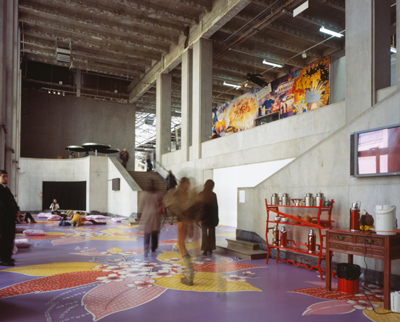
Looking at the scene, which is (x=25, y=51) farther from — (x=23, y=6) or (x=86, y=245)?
(x=86, y=245)

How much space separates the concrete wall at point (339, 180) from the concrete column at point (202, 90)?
298 inches

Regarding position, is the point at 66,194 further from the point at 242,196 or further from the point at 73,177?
the point at 242,196

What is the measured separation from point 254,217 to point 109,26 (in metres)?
12.0

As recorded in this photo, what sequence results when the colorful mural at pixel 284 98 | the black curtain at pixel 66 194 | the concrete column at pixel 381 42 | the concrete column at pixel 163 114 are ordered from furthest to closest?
1. the black curtain at pixel 66 194
2. the concrete column at pixel 163 114
3. the colorful mural at pixel 284 98
4. the concrete column at pixel 381 42

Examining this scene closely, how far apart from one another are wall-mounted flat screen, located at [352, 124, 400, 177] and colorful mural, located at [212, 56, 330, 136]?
30.9ft

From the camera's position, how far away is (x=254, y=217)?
291 inches

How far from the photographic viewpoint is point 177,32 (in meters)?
15.4

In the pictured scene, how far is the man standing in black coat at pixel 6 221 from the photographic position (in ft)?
18.3

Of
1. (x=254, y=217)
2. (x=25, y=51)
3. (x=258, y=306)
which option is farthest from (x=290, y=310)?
(x=25, y=51)

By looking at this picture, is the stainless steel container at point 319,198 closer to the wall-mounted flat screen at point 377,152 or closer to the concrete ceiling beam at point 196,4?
the wall-mounted flat screen at point 377,152

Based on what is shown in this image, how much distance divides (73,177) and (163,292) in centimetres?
1693

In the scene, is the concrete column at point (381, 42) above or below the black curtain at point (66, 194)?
above

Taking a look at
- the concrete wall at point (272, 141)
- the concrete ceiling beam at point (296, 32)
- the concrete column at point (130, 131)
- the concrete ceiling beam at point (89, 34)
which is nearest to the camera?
the concrete wall at point (272, 141)

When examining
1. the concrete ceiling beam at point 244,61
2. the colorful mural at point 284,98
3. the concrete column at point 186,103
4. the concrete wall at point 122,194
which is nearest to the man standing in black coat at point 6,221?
the concrete wall at point 122,194
